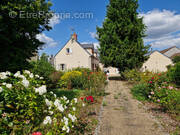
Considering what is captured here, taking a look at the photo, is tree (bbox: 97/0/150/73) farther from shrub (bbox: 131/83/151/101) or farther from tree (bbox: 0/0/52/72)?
tree (bbox: 0/0/52/72)

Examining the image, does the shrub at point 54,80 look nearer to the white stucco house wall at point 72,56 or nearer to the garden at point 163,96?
the garden at point 163,96

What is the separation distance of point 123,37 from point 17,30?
12.5 m

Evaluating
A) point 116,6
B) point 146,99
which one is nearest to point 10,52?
point 146,99

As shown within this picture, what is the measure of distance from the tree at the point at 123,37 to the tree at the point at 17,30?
988cm

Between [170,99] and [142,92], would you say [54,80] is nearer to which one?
[142,92]

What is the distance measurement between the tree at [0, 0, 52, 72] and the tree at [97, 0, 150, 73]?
9885 millimetres

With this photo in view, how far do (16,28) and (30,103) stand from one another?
158 inches

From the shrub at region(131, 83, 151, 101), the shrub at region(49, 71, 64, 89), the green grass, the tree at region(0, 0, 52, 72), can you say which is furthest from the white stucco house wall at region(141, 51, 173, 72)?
the tree at region(0, 0, 52, 72)

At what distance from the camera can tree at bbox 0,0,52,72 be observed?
14.6 ft

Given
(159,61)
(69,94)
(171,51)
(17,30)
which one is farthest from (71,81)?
(171,51)

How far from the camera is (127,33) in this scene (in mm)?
13938

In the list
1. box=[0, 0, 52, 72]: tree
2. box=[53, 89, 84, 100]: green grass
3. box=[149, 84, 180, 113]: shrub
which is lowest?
box=[53, 89, 84, 100]: green grass

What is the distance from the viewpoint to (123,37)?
14766 millimetres

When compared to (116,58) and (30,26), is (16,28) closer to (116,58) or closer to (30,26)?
(30,26)
